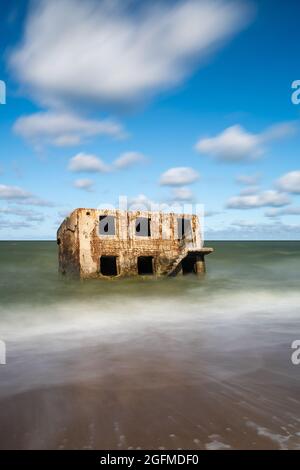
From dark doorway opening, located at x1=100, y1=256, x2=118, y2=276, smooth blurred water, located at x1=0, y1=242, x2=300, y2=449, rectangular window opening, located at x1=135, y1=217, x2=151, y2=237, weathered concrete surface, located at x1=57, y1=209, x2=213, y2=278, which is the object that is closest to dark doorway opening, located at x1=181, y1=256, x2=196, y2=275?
weathered concrete surface, located at x1=57, y1=209, x2=213, y2=278

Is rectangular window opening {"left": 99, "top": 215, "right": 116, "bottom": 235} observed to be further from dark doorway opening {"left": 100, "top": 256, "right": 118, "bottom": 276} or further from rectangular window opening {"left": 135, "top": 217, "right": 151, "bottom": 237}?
dark doorway opening {"left": 100, "top": 256, "right": 118, "bottom": 276}

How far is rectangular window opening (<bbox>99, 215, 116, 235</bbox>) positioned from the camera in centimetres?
1367

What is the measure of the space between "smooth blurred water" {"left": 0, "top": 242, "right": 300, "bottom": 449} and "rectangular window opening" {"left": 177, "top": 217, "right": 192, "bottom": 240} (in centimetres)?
668

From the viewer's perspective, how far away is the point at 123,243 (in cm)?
1393

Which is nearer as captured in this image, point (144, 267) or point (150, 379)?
point (150, 379)

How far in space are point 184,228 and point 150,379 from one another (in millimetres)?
11739

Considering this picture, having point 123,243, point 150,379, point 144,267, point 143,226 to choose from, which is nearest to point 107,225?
point 123,243

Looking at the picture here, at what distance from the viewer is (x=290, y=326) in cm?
674

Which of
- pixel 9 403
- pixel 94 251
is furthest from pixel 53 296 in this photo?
pixel 9 403

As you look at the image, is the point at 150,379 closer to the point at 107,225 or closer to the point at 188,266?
the point at 107,225

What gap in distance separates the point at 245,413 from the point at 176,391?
0.76m

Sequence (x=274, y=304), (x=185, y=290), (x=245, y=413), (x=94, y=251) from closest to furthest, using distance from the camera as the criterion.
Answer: (x=245, y=413), (x=274, y=304), (x=185, y=290), (x=94, y=251)
